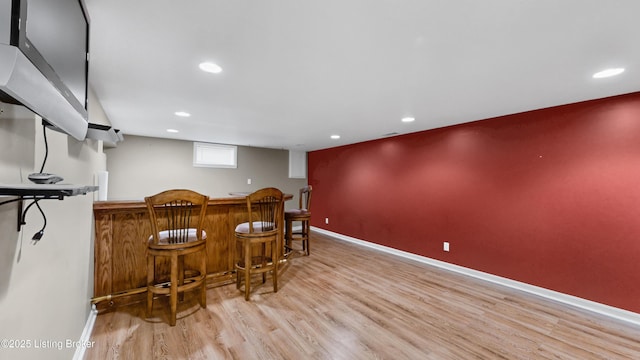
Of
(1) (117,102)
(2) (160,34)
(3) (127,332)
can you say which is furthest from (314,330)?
(1) (117,102)

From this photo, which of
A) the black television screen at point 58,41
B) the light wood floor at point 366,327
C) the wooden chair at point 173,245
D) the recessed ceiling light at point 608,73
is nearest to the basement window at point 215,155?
the wooden chair at point 173,245

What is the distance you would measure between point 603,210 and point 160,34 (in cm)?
414

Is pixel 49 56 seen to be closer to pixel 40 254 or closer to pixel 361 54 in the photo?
pixel 40 254

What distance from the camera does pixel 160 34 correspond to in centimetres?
150

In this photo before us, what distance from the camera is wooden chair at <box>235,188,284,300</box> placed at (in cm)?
259

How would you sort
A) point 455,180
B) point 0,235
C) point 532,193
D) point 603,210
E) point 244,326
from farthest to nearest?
1. point 455,180
2. point 532,193
3. point 603,210
4. point 244,326
5. point 0,235

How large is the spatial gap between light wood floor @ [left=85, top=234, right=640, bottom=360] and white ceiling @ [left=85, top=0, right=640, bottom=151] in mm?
2127

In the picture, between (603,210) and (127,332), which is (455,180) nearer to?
(603,210)

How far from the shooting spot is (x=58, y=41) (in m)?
0.84

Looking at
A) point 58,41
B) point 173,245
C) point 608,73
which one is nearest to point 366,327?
point 173,245

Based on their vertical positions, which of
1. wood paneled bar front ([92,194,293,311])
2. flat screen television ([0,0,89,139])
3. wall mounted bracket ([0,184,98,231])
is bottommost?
wood paneled bar front ([92,194,293,311])

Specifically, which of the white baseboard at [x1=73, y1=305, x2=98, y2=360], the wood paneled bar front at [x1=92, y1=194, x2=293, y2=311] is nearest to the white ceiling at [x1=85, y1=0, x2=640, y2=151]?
the wood paneled bar front at [x1=92, y1=194, x2=293, y2=311]

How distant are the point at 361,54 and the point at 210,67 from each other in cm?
116

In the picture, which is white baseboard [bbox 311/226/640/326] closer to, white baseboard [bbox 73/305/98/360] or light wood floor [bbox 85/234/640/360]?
light wood floor [bbox 85/234/640/360]
